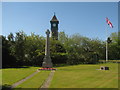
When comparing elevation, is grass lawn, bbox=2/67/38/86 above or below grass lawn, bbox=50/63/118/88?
below

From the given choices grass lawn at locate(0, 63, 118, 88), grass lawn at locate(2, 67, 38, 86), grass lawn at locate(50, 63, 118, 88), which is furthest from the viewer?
grass lawn at locate(2, 67, 38, 86)

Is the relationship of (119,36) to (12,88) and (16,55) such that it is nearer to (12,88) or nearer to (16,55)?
(16,55)

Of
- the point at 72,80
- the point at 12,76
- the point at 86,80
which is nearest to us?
the point at 86,80

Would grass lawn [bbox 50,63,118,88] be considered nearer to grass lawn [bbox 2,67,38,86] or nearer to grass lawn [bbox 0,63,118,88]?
grass lawn [bbox 0,63,118,88]

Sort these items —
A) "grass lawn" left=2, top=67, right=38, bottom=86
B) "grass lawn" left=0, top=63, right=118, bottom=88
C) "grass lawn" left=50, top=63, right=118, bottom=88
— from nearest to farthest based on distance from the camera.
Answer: "grass lawn" left=50, top=63, right=118, bottom=88, "grass lawn" left=0, top=63, right=118, bottom=88, "grass lawn" left=2, top=67, right=38, bottom=86

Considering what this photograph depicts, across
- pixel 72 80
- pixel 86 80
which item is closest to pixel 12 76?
pixel 72 80

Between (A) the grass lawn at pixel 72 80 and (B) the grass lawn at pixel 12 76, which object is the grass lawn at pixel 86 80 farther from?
(B) the grass lawn at pixel 12 76

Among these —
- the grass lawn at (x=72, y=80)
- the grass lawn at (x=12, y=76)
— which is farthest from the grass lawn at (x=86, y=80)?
the grass lawn at (x=12, y=76)

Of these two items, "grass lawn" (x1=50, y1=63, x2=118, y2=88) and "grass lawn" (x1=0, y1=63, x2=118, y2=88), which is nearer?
"grass lawn" (x1=50, y1=63, x2=118, y2=88)

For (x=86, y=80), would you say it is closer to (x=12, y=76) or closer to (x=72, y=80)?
(x=72, y=80)

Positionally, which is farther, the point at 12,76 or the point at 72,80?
the point at 12,76

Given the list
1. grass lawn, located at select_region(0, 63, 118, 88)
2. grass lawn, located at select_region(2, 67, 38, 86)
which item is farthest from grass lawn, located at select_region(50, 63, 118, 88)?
grass lawn, located at select_region(2, 67, 38, 86)

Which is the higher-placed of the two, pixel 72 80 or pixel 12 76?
pixel 72 80

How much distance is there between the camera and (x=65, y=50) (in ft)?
164
